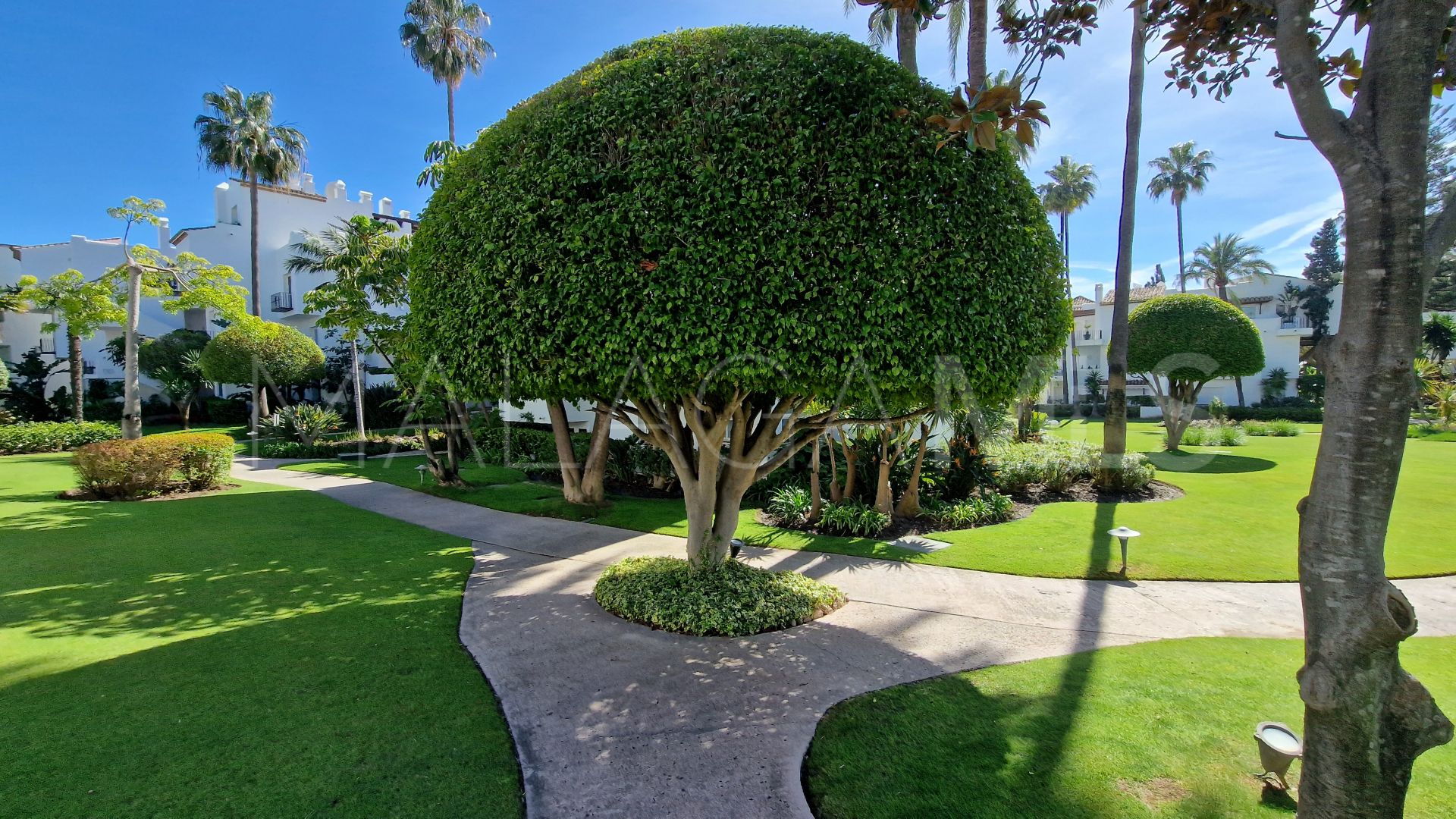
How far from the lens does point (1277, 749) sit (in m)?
3.41

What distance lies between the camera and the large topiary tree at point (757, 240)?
4758 mm

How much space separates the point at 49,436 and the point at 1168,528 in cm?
2946

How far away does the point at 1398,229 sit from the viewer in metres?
2.62

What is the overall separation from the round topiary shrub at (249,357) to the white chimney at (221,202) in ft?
48.3

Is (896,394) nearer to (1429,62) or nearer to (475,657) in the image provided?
(1429,62)

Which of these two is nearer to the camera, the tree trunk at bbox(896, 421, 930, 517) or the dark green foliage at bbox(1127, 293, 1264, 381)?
the tree trunk at bbox(896, 421, 930, 517)

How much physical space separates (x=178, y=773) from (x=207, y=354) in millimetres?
27434

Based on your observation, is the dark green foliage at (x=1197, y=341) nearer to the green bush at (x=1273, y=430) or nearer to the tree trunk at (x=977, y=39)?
the green bush at (x=1273, y=430)

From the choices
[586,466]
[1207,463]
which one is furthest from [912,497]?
[1207,463]

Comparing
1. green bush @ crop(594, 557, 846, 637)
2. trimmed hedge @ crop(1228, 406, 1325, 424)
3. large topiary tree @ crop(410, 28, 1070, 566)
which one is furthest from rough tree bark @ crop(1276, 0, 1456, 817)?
trimmed hedge @ crop(1228, 406, 1325, 424)

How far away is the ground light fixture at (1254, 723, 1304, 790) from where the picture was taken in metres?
3.40

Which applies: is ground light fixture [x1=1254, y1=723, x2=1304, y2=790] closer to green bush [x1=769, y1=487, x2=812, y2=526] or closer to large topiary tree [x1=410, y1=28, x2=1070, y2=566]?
large topiary tree [x1=410, y1=28, x2=1070, y2=566]

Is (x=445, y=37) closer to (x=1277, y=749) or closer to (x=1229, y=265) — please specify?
(x=1277, y=749)

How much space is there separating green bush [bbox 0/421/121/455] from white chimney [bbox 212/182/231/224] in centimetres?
1916
